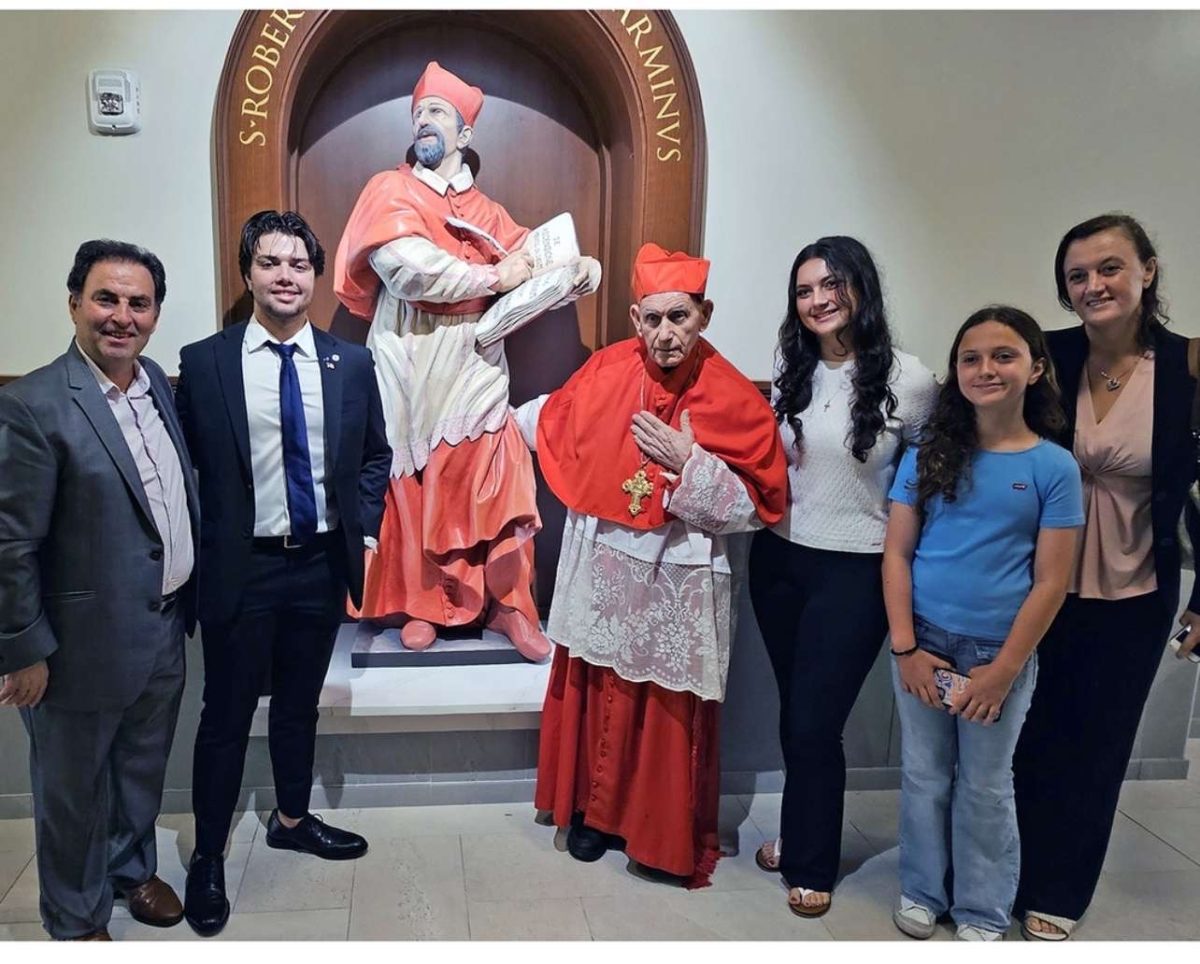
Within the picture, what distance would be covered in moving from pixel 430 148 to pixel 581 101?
620mm

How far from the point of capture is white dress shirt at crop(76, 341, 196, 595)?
73.4 inches

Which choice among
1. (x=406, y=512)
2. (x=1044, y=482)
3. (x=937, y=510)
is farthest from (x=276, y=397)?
(x=1044, y=482)

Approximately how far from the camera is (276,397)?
6.79ft

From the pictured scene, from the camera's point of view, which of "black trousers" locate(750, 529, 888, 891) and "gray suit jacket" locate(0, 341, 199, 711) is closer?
"gray suit jacket" locate(0, 341, 199, 711)

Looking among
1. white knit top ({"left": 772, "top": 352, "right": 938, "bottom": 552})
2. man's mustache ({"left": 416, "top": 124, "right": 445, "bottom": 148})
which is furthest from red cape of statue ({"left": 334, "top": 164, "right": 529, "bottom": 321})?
white knit top ({"left": 772, "top": 352, "right": 938, "bottom": 552})

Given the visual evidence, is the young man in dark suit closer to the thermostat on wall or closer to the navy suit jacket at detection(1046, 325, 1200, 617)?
the thermostat on wall

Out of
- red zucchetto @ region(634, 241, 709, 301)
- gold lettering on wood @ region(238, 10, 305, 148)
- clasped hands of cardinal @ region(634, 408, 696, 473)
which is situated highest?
gold lettering on wood @ region(238, 10, 305, 148)

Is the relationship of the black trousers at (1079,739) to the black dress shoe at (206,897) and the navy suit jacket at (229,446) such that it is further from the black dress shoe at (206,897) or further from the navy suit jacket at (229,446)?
the black dress shoe at (206,897)

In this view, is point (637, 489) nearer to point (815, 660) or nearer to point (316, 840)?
point (815, 660)

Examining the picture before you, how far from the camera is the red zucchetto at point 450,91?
2623 millimetres

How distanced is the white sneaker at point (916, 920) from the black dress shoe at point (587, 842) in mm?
705

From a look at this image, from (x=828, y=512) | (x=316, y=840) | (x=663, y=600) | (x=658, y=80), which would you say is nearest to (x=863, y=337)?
(x=828, y=512)

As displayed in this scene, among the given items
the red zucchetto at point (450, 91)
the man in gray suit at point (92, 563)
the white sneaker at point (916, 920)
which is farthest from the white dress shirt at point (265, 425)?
the white sneaker at point (916, 920)

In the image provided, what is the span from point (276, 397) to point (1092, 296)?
1706mm
